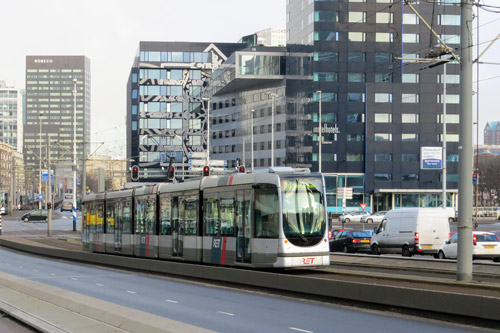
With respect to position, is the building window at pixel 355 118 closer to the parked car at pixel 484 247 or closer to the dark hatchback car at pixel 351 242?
the dark hatchback car at pixel 351 242

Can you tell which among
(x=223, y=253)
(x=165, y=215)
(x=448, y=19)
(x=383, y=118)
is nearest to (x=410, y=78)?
(x=383, y=118)

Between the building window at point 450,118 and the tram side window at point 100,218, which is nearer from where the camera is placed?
the tram side window at point 100,218

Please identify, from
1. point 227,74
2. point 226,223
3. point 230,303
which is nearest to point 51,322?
point 230,303

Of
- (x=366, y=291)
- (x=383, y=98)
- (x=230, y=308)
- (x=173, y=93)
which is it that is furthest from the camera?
(x=173, y=93)

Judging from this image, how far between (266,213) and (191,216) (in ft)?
17.2

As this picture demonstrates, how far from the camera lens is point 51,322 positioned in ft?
40.4

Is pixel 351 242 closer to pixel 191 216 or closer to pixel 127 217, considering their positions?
pixel 127 217

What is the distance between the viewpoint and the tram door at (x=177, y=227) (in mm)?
26203

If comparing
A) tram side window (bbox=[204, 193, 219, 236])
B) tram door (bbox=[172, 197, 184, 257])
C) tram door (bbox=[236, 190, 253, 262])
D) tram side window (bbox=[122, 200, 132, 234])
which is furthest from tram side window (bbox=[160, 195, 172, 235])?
tram door (bbox=[236, 190, 253, 262])

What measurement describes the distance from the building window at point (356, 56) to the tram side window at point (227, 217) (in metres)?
64.6

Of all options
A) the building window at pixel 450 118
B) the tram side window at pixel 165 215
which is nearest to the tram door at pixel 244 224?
the tram side window at pixel 165 215

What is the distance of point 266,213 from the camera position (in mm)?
21000

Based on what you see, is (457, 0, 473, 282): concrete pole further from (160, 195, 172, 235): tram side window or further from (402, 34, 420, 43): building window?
(402, 34, 420, 43): building window

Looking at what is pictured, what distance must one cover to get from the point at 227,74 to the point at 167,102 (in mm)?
28935
